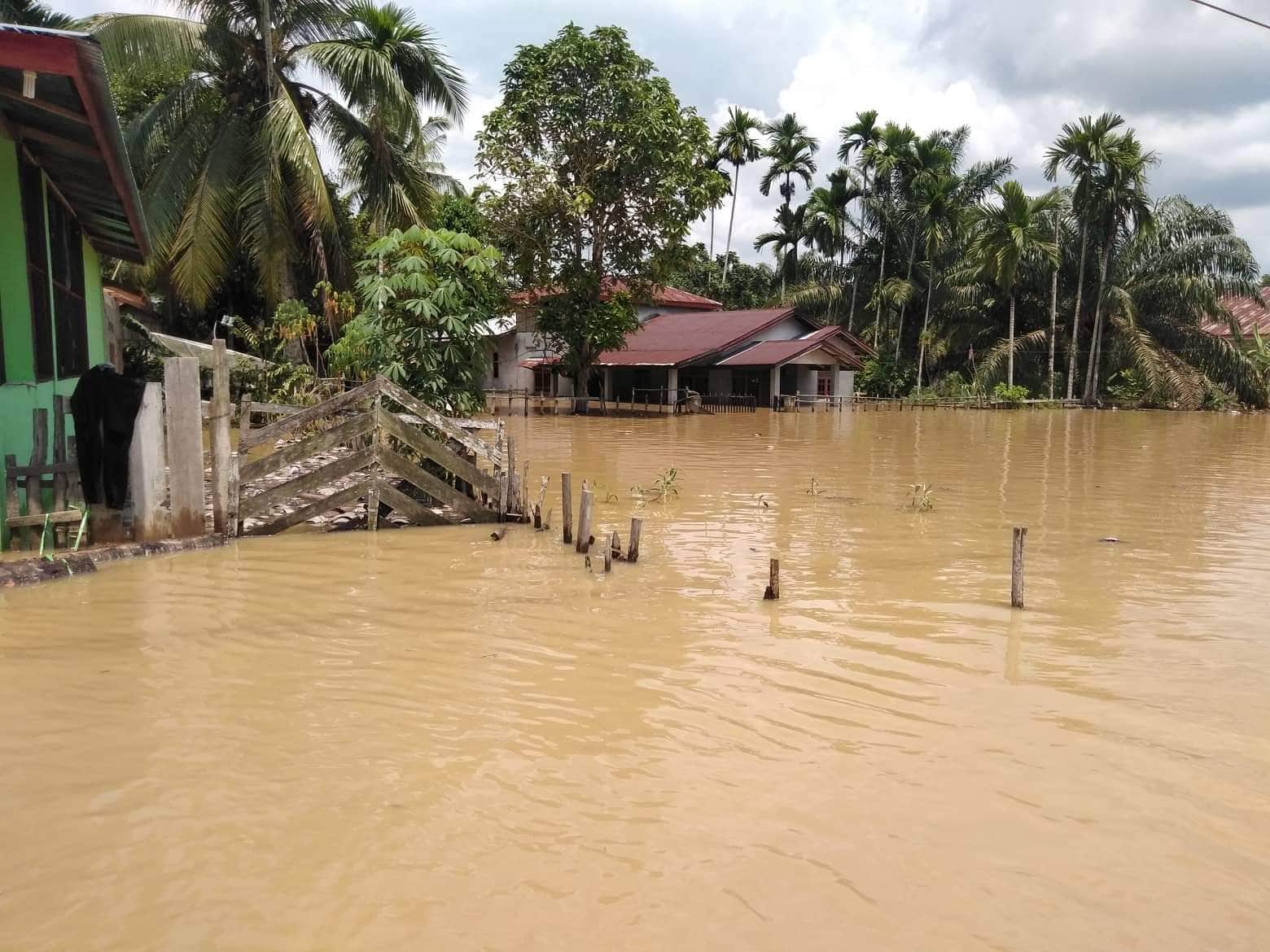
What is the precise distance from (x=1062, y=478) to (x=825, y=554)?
31.1ft

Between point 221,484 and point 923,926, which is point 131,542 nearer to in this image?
point 221,484

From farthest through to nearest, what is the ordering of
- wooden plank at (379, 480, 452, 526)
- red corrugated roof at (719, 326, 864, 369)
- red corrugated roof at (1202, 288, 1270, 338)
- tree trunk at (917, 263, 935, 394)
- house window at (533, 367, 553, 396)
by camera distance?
1. tree trunk at (917, 263, 935, 394)
2. house window at (533, 367, 553, 396)
3. red corrugated roof at (1202, 288, 1270, 338)
4. red corrugated roof at (719, 326, 864, 369)
5. wooden plank at (379, 480, 452, 526)

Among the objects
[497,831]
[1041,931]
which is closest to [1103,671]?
[1041,931]

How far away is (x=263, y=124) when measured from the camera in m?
23.7

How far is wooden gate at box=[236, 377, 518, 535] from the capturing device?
10352mm

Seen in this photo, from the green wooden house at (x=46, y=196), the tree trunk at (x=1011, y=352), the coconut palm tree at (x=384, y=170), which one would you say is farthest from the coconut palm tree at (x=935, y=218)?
the green wooden house at (x=46, y=196)

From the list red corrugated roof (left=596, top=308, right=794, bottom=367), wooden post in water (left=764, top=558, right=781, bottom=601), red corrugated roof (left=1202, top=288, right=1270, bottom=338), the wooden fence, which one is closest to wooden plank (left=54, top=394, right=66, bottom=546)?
the wooden fence

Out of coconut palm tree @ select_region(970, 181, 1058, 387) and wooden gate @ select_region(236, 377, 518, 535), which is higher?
coconut palm tree @ select_region(970, 181, 1058, 387)

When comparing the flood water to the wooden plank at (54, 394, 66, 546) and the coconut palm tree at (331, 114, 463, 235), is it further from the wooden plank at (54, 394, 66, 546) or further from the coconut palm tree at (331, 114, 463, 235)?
the coconut palm tree at (331, 114, 463, 235)

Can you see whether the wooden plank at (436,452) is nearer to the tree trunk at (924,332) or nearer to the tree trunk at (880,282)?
the tree trunk at (924,332)

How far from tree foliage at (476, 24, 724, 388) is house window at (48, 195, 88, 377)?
70.8 feet

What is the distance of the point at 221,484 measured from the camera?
10062mm

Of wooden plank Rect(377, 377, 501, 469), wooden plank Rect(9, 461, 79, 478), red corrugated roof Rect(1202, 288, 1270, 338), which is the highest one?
red corrugated roof Rect(1202, 288, 1270, 338)

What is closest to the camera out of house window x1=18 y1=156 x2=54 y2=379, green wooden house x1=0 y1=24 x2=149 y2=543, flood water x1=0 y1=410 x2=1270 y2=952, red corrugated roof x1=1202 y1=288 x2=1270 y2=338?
flood water x1=0 y1=410 x2=1270 y2=952
